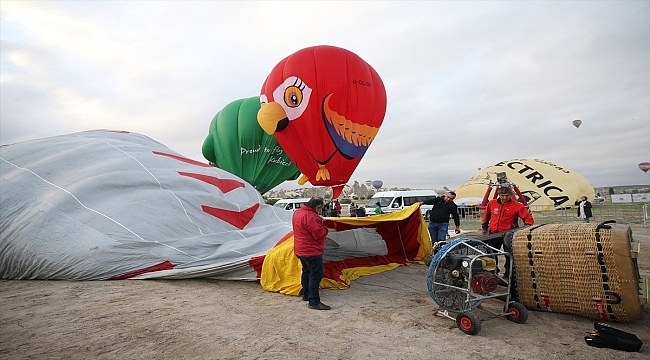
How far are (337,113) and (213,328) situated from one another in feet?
31.5

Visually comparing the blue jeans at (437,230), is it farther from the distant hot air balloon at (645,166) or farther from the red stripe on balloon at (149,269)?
the distant hot air balloon at (645,166)

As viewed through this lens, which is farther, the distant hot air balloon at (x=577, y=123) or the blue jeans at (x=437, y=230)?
the distant hot air balloon at (x=577, y=123)

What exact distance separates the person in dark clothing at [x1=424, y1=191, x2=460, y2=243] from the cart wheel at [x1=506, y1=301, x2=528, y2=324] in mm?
3317

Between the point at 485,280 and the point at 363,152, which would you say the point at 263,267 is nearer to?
the point at 485,280

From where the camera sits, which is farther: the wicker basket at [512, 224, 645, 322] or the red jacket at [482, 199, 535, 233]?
the red jacket at [482, 199, 535, 233]

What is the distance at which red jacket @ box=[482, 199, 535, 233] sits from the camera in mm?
5012

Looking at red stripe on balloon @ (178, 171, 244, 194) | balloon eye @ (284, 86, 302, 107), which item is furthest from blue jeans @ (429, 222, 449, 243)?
balloon eye @ (284, 86, 302, 107)

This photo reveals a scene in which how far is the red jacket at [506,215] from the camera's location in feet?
16.4

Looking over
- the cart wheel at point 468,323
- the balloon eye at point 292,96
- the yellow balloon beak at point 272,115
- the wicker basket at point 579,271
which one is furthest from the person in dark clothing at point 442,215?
the yellow balloon beak at point 272,115

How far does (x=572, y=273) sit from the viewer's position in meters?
3.76

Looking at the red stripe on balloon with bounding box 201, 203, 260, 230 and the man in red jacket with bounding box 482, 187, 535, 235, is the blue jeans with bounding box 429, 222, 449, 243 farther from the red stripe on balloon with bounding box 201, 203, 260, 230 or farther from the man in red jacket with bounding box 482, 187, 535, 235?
the red stripe on balloon with bounding box 201, 203, 260, 230

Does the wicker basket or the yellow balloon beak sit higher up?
the yellow balloon beak

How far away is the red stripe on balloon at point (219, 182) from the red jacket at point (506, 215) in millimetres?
5428

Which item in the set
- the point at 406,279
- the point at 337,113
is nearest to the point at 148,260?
the point at 406,279
